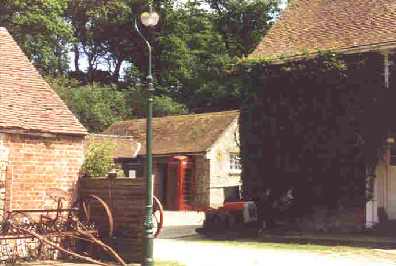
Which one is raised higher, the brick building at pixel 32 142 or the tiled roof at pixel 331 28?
the tiled roof at pixel 331 28

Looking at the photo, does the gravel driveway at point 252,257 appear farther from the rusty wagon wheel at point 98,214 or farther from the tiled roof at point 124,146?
the tiled roof at point 124,146

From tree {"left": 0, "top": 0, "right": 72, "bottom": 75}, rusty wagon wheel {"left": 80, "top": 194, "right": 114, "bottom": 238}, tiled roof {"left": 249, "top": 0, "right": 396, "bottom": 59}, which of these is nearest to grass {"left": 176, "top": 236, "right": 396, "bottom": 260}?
rusty wagon wheel {"left": 80, "top": 194, "right": 114, "bottom": 238}

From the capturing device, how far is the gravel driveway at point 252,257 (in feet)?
46.3

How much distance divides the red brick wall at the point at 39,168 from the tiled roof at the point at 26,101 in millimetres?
279

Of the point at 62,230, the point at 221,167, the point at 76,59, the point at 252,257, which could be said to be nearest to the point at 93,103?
the point at 76,59

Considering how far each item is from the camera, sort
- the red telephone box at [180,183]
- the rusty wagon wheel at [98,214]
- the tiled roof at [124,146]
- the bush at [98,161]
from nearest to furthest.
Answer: the rusty wagon wheel at [98,214] < the bush at [98,161] < the red telephone box at [180,183] < the tiled roof at [124,146]

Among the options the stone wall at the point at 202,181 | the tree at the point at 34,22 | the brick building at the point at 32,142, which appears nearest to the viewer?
the brick building at the point at 32,142

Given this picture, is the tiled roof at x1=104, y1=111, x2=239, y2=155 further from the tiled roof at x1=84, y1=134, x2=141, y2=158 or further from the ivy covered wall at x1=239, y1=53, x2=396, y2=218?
the ivy covered wall at x1=239, y1=53, x2=396, y2=218

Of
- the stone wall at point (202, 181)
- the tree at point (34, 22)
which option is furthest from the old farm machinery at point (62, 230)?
the tree at point (34, 22)

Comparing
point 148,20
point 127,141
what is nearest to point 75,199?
point 148,20

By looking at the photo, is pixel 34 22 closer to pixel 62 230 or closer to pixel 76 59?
pixel 76 59

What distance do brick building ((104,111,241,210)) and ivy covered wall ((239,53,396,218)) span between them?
10.6m

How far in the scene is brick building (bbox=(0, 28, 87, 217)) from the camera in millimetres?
14680

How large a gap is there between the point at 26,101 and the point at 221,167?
719 inches
